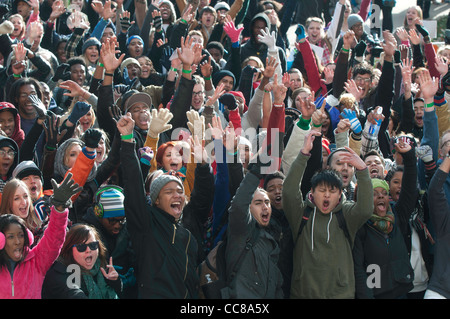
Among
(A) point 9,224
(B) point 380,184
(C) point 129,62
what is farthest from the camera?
(C) point 129,62

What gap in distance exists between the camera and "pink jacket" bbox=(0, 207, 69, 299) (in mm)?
5773

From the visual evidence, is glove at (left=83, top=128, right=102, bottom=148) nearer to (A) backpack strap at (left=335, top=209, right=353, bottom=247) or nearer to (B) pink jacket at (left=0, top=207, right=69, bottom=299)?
(B) pink jacket at (left=0, top=207, right=69, bottom=299)

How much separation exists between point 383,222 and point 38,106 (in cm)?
360

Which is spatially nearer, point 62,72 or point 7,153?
point 7,153

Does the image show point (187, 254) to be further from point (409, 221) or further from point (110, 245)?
point (409, 221)

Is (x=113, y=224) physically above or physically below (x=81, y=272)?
above

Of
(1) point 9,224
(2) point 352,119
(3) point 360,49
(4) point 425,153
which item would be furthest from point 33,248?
(3) point 360,49

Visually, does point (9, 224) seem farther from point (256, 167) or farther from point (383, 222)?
point (383, 222)

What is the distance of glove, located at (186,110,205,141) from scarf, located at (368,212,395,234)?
5.45 feet

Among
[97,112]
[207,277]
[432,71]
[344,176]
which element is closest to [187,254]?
[207,277]

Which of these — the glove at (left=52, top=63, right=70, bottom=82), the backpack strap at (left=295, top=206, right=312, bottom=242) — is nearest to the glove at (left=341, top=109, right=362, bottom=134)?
the backpack strap at (left=295, top=206, right=312, bottom=242)

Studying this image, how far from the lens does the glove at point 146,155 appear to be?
23.3 feet

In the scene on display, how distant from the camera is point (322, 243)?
6266 mm

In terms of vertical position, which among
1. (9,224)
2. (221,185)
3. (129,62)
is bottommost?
(9,224)
